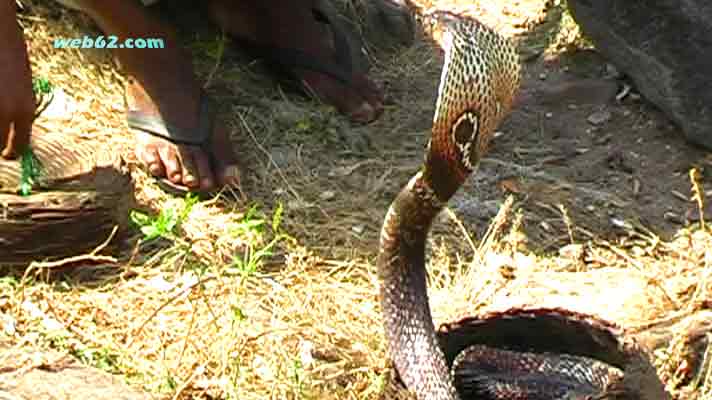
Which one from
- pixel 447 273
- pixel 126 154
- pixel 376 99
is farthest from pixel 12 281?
pixel 376 99

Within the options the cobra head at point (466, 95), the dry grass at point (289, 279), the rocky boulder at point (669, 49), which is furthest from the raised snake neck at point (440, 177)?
the rocky boulder at point (669, 49)

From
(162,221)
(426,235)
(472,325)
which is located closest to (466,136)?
(426,235)

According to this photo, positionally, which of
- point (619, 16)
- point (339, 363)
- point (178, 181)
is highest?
point (619, 16)

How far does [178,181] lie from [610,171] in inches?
43.9

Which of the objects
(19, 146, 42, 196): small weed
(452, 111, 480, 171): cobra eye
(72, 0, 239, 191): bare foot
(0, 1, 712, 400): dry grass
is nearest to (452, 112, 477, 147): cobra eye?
(452, 111, 480, 171): cobra eye

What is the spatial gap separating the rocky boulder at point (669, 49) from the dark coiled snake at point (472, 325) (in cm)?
124

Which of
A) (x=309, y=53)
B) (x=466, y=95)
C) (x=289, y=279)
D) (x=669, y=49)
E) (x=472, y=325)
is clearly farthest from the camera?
(x=309, y=53)

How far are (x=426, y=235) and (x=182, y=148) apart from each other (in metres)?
1.06

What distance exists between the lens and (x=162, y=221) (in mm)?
2795

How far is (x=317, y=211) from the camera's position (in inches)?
129

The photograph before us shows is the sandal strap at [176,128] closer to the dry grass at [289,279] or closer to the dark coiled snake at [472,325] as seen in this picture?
the dry grass at [289,279]

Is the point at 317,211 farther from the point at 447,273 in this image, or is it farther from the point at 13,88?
the point at 13,88

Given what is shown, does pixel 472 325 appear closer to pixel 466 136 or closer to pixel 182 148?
pixel 466 136

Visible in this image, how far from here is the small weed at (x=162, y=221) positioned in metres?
2.77
